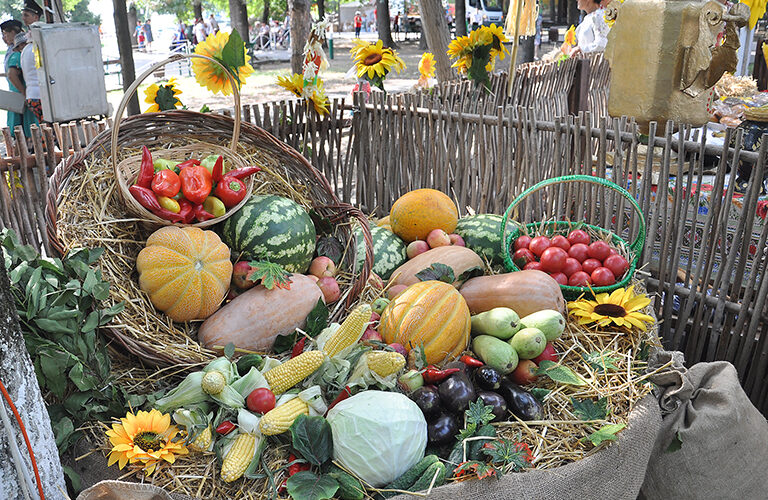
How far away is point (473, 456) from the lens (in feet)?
6.96

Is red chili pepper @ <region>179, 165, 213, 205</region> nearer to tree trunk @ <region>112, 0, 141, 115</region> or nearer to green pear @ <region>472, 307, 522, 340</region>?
green pear @ <region>472, 307, 522, 340</region>

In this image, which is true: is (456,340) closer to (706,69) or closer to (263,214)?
(263,214)

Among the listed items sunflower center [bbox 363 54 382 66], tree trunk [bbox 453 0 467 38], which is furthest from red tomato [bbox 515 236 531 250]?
tree trunk [bbox 453 0 467 38]

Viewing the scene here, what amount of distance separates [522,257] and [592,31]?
6986mm

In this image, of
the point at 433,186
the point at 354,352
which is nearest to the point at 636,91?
the point at 433,186

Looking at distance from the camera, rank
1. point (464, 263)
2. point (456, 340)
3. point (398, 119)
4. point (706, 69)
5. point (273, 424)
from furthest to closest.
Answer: point (398, 119)
point (706, 69)
point (464, 263)
point (456, 340)
point (273, 424)

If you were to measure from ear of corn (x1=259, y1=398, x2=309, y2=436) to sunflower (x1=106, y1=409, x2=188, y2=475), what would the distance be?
0.88 feet

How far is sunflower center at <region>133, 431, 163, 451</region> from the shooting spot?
2.05 m

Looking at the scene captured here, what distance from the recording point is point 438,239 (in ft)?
11.4

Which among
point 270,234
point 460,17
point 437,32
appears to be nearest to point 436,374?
point 270,234

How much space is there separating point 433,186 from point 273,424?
313cm

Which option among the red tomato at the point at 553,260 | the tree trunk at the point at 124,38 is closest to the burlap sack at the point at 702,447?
the red tomato at the point at 553,260

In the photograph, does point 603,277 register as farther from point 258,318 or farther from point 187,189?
point 187,189

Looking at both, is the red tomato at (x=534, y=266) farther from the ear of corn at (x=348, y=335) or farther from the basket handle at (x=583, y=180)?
the ear of corn at (x=348, y=335)
